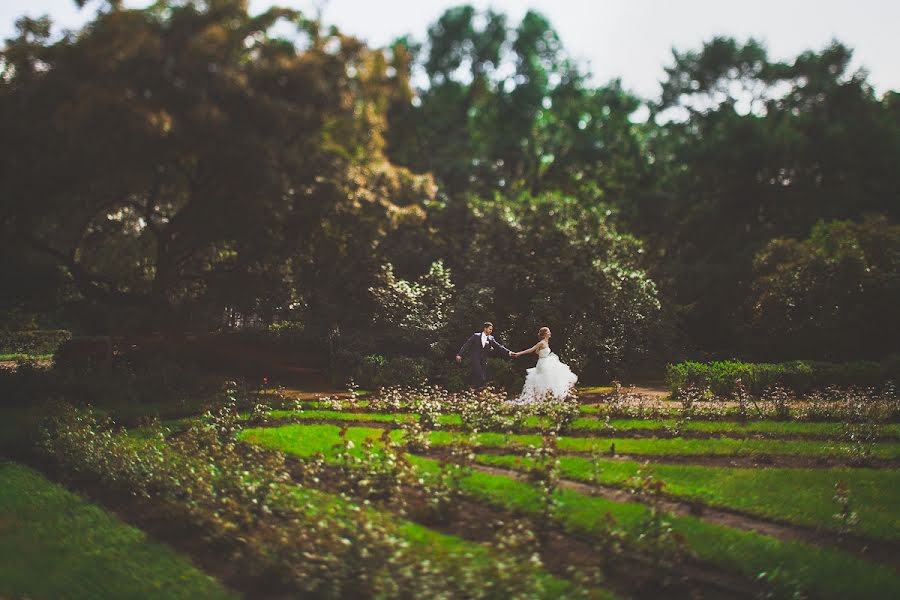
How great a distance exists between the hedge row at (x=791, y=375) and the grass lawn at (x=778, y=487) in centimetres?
819

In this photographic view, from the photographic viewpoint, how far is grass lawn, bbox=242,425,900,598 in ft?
19.5

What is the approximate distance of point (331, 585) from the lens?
17.7 feet

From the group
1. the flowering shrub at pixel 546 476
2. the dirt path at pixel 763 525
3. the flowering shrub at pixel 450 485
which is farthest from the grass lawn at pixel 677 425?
the dirt path at pixel 763 525

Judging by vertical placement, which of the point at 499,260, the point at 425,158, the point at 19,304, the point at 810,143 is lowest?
the point at 19,304

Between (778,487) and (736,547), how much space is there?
237cm

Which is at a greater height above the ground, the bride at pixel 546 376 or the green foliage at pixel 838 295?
the green foliage at pixel 838 295

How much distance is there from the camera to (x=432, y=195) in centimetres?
1500

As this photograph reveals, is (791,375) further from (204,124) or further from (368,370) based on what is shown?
(204,124)

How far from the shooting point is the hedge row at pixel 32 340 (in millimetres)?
18875

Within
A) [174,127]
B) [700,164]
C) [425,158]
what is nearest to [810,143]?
[700,164]

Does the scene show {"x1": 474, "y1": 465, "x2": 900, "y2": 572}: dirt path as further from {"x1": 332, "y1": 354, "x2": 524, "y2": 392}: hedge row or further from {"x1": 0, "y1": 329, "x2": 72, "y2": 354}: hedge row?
{"x1": 0, "y1": 329, "x2": 72, "y2": 354}: hedge row

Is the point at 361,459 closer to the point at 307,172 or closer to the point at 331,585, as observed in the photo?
the point at 331,585

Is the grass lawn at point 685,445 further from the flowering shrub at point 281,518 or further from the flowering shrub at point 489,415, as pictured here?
the flowering shrub at point 281,518

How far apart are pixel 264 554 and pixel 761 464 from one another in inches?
271
